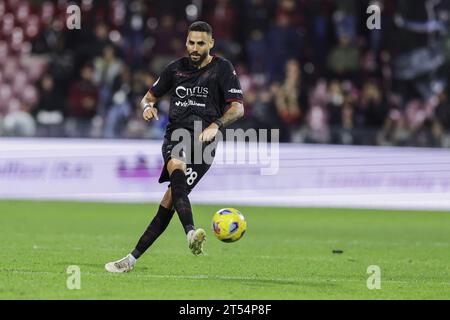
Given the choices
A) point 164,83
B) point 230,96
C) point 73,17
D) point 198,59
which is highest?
point 73,17

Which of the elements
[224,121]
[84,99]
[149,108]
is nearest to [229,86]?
[224,121]

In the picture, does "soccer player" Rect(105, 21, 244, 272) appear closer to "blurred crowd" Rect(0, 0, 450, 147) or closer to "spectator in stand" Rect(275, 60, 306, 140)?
"blurred crowd" Rect(0, 0, 450, 147)

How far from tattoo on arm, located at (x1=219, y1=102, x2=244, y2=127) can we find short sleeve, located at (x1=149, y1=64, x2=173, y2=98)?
72 cm

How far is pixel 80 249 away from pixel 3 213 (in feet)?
17.3

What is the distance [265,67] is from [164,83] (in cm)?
1147

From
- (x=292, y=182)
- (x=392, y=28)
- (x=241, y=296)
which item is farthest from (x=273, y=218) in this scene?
(x=241, y=296)

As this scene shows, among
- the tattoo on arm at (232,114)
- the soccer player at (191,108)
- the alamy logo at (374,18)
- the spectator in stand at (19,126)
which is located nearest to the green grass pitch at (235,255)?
the soccer player at (191,108)

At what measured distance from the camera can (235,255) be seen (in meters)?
12.0

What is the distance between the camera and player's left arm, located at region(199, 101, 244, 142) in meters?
9.10

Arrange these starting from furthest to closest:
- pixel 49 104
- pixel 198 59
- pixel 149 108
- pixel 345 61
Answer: pixel 49 104 → pixel 345 61 → pixel 149 108 → pixel 198 59

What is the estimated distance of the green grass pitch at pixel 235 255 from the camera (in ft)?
28.3

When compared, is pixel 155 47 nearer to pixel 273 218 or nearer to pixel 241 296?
pixel 273 218

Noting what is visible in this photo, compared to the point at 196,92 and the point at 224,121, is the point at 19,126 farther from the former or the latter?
the point at 224,121
